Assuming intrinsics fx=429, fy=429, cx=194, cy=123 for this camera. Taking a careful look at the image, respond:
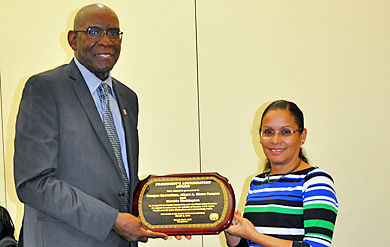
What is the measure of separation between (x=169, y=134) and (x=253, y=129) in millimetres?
728

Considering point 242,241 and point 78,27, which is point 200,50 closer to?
point 78,27

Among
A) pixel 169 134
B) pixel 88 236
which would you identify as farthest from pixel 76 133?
pixel 169 134

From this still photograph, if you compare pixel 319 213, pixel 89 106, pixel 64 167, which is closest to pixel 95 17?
Result: pixel 89 106

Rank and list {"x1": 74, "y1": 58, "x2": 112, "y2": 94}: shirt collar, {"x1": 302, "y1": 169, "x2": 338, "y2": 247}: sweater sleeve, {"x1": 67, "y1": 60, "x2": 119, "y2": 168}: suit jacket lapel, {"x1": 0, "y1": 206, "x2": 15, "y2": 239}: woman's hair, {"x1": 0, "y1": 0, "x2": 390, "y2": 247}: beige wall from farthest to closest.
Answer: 1. {"x1": 0, "y1": 0, "x2": 390, "y2": 247}: beige wall
2. {"x1": 0, "y1": 206, "x2": 15, "y2": 239}: woman's hair
3. {"x1": 74, "y1": 58, "x2": 112, "y2": 94}: shirt collar
4. {"x1": 67, "y1": 60, "x2": 119, "y2": 168}: suit jacket lapel
5. {"x1": 302, "y1": 169, "x2": 338, "y2": 247}: sweater sleeve

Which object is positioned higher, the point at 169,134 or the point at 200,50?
the point at 200,50

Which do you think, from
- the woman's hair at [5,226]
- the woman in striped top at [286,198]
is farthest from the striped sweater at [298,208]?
the woman's hair at [5,226]

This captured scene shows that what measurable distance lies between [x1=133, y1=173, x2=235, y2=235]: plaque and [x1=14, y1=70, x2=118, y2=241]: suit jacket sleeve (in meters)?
0.15

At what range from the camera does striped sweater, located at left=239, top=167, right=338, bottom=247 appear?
164 cm

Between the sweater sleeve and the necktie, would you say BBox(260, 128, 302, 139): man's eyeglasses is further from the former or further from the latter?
the necktie

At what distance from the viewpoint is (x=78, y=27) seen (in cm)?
198

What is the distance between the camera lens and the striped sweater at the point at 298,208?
5.37ft

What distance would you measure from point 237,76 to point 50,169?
2.24 m

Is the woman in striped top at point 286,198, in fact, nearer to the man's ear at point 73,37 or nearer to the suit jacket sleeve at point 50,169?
the suit jacket sleeve at point 50,169

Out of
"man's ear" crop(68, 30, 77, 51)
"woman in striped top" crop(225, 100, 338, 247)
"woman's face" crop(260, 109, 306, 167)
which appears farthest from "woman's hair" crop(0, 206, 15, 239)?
"woman's face" crop(260, 109, 306, 167)
